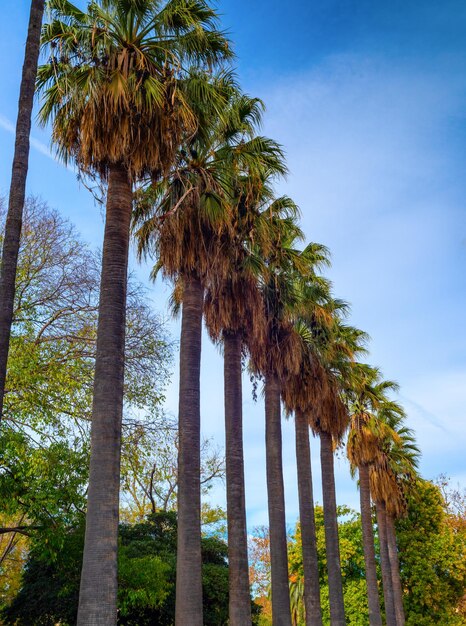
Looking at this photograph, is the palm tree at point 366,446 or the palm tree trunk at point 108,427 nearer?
the palm tree trunk at point 108,427

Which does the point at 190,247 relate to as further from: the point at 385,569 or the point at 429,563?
the point at 429,563

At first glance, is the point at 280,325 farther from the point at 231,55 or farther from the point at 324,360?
the point at 231,55

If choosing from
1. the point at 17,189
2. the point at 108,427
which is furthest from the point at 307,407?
the point at 17,189

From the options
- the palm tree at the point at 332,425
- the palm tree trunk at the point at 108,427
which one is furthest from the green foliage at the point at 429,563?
the palm tree trunk at the point at 108,427

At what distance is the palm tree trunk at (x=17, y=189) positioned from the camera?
9.89 meters

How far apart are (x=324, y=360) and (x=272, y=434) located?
566 cm

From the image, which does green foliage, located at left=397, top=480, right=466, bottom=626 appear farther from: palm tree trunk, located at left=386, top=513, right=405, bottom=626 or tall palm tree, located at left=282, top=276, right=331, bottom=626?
tall palm tree, located at left=282, top=276, right=331, bottom=626

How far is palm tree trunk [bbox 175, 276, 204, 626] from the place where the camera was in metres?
13.8

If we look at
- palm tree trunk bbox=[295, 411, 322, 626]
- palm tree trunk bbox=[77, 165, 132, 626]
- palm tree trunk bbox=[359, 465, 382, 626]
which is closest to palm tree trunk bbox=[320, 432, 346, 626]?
palm tree trunk bbox=[295, 411, 322, 626]

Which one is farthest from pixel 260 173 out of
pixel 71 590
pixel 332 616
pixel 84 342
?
pixel 332 616

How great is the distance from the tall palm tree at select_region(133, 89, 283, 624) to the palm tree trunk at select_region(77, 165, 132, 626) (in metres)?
2.41

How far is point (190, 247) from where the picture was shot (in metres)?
16.8

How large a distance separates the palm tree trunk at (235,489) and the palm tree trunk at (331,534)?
11613 mm

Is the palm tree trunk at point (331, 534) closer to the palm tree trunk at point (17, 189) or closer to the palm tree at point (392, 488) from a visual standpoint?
the palm tree at point (392, 488)
